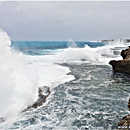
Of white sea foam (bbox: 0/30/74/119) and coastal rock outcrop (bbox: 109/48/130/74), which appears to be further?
coastal rock outcrop (bbox: 109/48/130/74)

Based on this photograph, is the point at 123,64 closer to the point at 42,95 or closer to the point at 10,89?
the point at 42,95

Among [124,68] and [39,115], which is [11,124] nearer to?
[39,115]

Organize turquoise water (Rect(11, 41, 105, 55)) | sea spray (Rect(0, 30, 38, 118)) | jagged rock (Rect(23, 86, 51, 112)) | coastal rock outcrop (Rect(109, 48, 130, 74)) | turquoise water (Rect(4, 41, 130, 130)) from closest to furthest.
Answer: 1. turquoise water (Rect(4, 41, 130, 130))
2. sea spray (Rect(0, 30, 38, 118))
3. jagged rock (Rect(23, 86, 51, 112))
4. coastal rock outcrop (Rect(109, 48, 130, 74))
5. turquoise water (Rect(11, 41, 105, 55))

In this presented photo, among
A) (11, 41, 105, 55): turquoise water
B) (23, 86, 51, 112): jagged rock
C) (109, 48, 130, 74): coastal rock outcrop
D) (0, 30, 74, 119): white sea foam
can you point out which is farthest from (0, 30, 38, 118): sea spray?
(11, 41, 105, 55): turquoise water

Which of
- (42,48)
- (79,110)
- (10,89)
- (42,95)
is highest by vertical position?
(42,48)

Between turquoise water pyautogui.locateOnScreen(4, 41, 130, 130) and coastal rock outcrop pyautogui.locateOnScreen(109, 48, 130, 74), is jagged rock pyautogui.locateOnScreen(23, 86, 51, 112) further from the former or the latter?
coastal rock outcrop pyautogui.locateOnScreen(109, 48, 130, 74)

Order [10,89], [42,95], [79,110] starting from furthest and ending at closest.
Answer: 1. [42,95]
2. [10,89]
3. [79,110]

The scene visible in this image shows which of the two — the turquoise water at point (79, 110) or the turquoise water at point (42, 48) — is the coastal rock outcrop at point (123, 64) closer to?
the turquoise water at point (79, 110)

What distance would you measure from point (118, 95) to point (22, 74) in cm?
567

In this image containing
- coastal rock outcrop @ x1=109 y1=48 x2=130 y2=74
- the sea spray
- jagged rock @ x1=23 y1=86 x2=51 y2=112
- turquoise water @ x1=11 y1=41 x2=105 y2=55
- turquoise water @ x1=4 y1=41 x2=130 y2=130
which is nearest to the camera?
turquoise water @ x1=4 y1=41 x2=130 y2=130

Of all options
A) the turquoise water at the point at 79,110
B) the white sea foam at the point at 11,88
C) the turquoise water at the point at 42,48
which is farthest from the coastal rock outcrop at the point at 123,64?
the turquoise water at the point at 42,48

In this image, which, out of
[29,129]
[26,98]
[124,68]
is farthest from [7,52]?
[124,68]

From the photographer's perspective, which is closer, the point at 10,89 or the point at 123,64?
the point at 10,89

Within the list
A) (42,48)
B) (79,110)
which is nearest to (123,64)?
(79,110)
